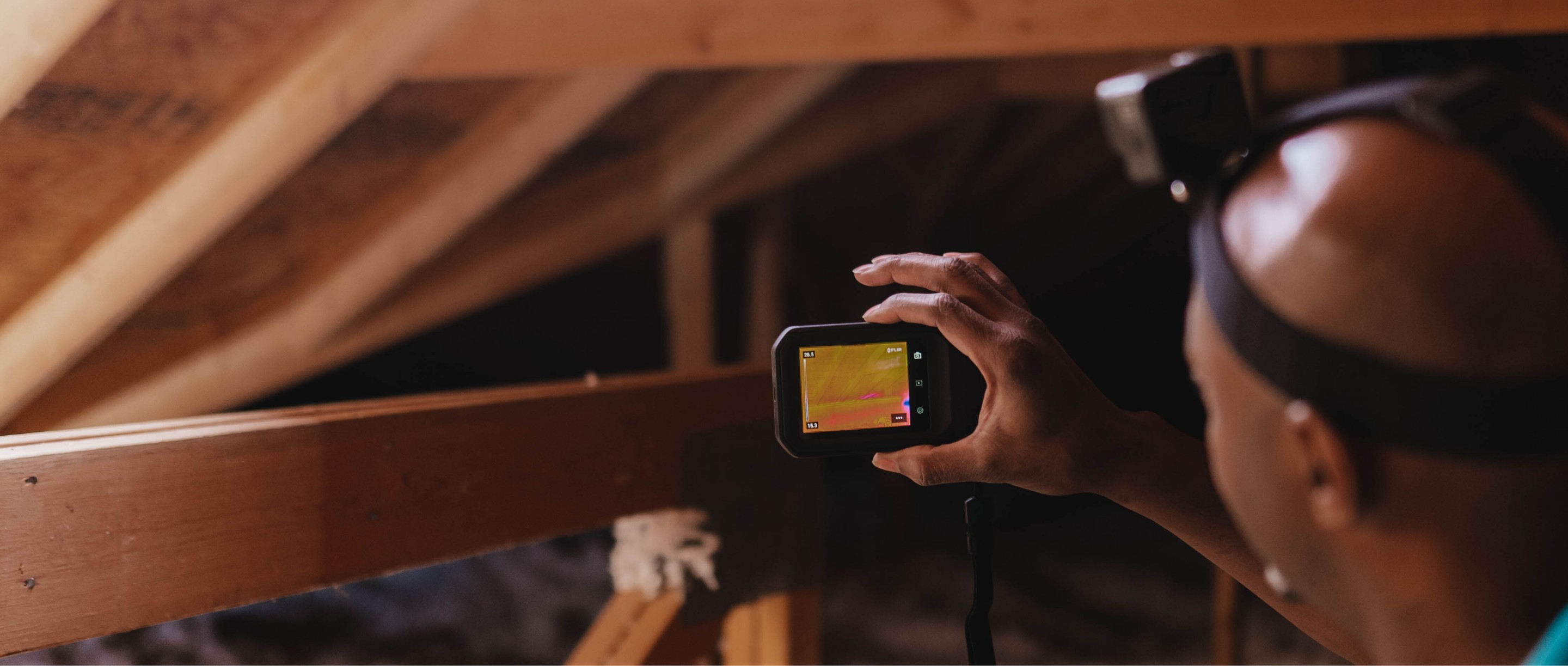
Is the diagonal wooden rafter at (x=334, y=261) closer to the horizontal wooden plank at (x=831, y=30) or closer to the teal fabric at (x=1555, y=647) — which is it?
the horizontal wooden plank at (x=831, y=30)

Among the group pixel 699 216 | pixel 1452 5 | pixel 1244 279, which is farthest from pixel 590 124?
pixel 1244 279

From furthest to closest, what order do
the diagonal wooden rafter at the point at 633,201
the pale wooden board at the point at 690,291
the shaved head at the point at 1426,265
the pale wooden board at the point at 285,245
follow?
the pale wooden board at the point at 690,291
the diagonal wooden rafter at the point at 633,201
the pale wooden board at the point at 285,245
the shaved head at the point at 1426,265

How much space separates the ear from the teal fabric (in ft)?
0.29

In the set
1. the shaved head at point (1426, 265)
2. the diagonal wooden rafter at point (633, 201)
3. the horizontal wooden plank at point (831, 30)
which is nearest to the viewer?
the shaved head at point (1426, 265)

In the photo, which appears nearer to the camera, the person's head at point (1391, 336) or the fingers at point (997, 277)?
the person's head at point (1391, 336)

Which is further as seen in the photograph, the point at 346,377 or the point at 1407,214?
the point at 346,377

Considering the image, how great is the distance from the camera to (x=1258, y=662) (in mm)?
3258

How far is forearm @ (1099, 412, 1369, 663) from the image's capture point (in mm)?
751

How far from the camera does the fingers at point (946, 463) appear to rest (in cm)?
76

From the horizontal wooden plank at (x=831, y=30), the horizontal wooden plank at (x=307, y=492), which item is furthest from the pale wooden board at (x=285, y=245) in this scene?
the horizontal wooden plank at (x=307, y=492)

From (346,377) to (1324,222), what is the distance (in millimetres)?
3474

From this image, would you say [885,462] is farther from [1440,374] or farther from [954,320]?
[1440,374]

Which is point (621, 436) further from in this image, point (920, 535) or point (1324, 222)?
point (920, 535)

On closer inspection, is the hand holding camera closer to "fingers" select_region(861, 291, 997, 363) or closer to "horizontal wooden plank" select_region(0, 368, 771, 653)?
"fingers" select_region(861, 291, 997, 363)
